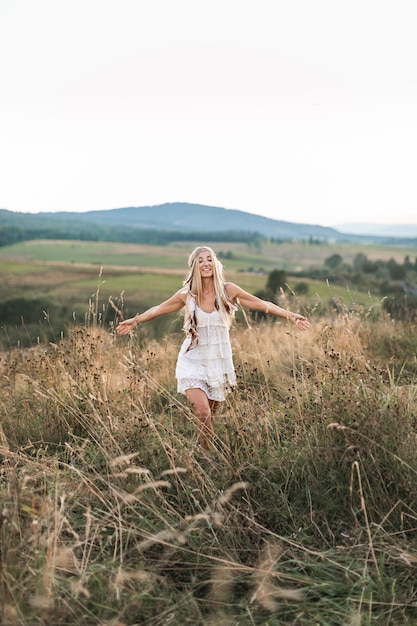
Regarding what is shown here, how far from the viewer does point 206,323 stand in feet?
17.2

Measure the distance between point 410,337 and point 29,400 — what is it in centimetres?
523

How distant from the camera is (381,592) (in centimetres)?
290

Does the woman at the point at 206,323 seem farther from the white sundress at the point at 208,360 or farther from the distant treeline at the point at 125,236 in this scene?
the distant treeline at the point at 125,236

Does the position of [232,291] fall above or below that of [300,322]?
above

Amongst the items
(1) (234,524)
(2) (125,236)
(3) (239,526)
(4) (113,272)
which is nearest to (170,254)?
(4) (113,272)

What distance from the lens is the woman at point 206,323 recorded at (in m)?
5.12

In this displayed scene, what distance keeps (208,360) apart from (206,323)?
12.6 inches

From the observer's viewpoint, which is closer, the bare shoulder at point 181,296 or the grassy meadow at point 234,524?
the grassy meadow at point 234,524

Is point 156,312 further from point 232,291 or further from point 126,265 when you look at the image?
point 126,265

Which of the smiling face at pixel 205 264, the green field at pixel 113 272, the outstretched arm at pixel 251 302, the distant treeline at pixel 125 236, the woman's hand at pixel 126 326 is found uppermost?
the distant treeline at pixel 125 236

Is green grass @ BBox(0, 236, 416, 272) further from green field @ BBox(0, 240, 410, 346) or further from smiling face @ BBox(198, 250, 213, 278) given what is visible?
smiling face @ BBox(198, 250, 213, 278)

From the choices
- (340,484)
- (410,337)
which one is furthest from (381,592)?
(410,337)

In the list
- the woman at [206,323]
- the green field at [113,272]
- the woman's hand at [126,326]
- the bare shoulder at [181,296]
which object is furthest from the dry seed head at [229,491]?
the green field at [113,272]

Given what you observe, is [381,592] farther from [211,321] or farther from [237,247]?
[237,247]
